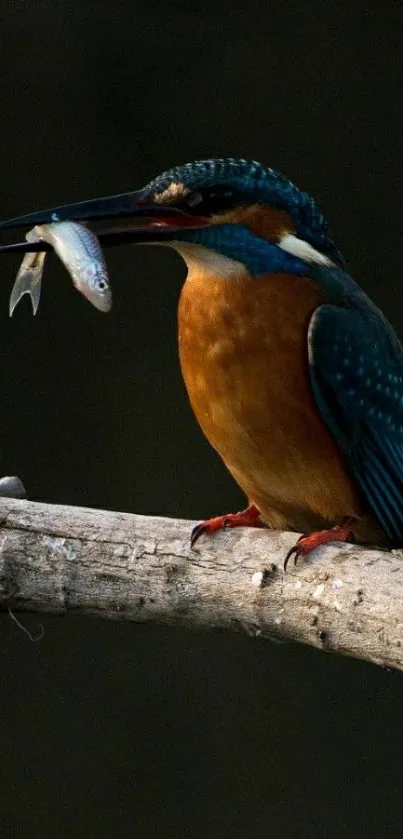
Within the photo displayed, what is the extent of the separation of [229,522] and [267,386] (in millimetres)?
208

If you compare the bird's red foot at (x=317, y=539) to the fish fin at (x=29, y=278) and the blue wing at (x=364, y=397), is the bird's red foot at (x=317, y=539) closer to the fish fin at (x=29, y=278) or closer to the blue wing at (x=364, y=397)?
the blue wing at (x=364, y=397)

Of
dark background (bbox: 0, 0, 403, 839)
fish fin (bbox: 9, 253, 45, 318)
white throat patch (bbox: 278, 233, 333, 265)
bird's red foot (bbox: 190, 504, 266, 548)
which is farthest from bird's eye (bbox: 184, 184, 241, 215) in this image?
dark background (bbox: 0, 0, 403, 839)

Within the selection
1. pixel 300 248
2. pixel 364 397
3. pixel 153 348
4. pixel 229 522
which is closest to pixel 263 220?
pixel 300 248

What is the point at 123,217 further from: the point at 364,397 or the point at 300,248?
the point at 364,397

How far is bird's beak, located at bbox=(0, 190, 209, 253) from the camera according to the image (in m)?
1.88

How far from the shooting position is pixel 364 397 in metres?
2.08

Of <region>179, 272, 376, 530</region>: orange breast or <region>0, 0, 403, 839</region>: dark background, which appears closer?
<region>179, 272, 376, 530</region>: orange breast

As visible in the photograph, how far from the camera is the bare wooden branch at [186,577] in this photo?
1.71m

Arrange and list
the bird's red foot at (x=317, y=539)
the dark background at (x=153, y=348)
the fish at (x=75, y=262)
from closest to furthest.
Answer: the fish at (x=75, y=262) < the bird's red foot at (x=317, y=539) < the dark background at (x=153, y=348)

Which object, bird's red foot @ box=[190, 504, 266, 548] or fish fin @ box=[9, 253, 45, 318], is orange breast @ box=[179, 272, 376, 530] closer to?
bird's red foot @ box=[190, 504, 266, 548]

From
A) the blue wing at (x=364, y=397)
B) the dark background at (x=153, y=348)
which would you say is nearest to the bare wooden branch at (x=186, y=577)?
the blue wing at (x=364, y=397)

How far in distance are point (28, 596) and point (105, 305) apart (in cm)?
50

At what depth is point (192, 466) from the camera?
3455mm

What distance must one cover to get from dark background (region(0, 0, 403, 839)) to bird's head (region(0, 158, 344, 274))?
1.34 metres
